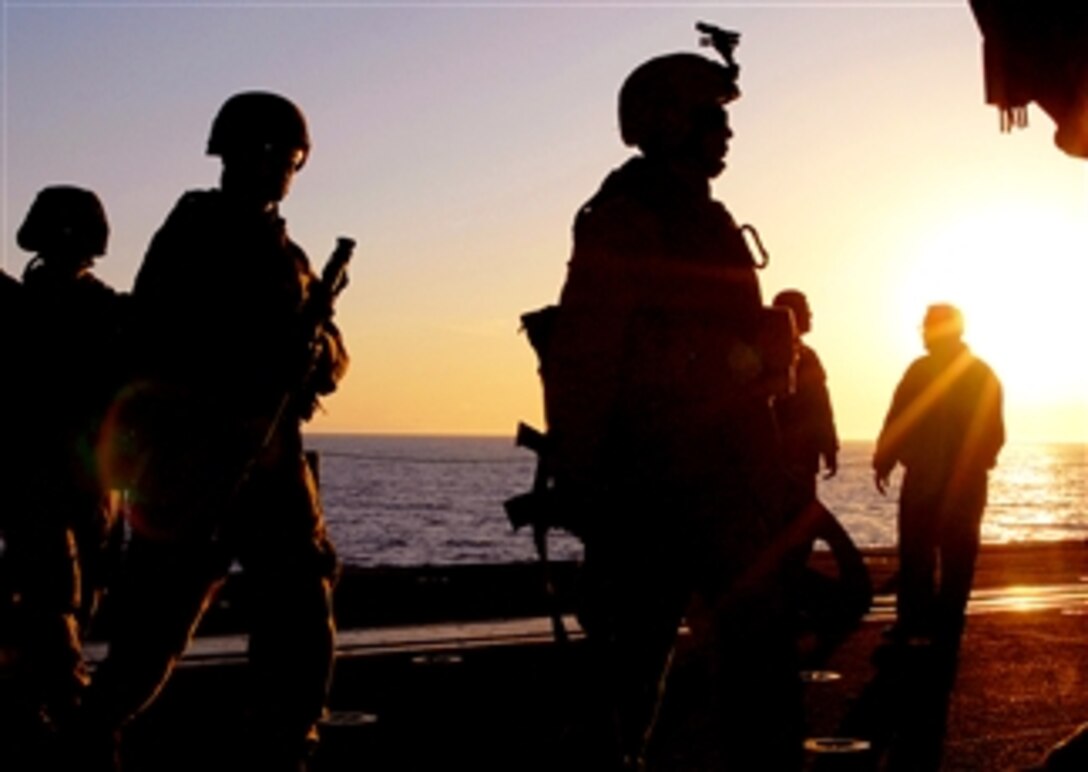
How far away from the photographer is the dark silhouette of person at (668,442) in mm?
5070

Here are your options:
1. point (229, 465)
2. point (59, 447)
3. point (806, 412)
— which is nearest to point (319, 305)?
point (229, 465)

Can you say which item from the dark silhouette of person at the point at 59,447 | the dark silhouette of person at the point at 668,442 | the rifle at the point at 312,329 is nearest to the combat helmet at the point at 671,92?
the dark silhouette of person at the point at 668,442

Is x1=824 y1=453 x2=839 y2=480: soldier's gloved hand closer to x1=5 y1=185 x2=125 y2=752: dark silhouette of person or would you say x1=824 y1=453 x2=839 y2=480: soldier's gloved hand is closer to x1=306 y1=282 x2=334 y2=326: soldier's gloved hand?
x1=5 y1=185 x2=125 y2=752: dark silhouette of person

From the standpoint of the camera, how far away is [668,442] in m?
5.14

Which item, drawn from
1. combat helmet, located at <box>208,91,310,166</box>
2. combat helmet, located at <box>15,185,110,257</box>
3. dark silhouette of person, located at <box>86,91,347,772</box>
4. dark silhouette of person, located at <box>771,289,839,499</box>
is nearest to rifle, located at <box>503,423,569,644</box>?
dark silhouette of person, located at <box>86,91,347,772</box>

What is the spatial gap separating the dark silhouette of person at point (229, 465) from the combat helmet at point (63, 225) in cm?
153

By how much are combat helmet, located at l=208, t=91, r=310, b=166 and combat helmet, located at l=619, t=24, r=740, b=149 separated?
1269 millimetres

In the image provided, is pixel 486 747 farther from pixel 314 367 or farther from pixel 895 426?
pixel 895 426

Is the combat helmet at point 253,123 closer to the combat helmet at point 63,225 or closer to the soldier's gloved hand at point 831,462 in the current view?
the combat helmet at point 63,225

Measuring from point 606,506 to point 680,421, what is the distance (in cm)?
31

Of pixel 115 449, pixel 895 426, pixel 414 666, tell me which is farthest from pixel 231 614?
pixel 115 449

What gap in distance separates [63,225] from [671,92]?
10.2 feet

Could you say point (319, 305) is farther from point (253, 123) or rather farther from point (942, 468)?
point (942, 468)

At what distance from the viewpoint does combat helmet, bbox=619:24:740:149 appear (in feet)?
17.4
